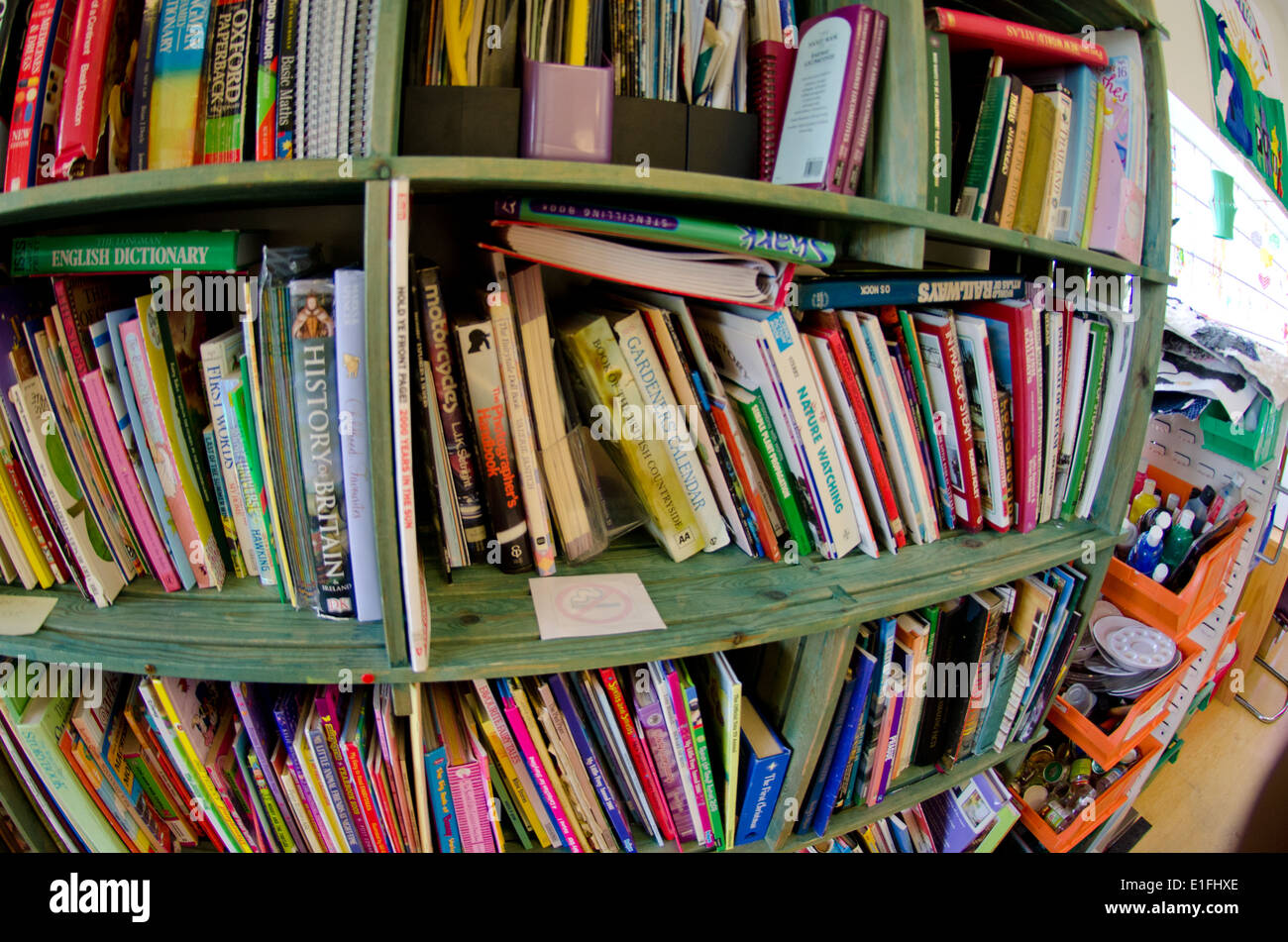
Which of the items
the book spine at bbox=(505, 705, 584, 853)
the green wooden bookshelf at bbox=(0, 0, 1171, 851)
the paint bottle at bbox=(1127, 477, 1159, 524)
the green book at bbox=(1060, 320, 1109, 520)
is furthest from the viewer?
the paint bottle at bbox=(1127, 477, 1159, 524)

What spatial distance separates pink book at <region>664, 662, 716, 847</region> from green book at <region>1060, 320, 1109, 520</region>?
32.5 inches

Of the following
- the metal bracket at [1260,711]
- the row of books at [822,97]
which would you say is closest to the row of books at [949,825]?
the row of books at [822,97]

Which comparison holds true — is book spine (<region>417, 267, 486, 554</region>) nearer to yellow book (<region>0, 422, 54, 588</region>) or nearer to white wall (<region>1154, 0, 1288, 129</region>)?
yellow book (<region>0, 422, 54, 588</region>)

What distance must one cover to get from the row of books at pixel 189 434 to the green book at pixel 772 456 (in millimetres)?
505

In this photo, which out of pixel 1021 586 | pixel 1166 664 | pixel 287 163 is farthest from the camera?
pixel 1166 664

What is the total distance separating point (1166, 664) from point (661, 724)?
4.10 ft

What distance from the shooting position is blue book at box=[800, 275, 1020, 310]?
33.1 inches

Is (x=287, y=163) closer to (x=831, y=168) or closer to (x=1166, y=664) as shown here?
(x=831, y=168)

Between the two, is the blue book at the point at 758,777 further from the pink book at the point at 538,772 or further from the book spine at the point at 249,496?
the book spine at the point at 249,496

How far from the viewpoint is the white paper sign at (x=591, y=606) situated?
75 cm

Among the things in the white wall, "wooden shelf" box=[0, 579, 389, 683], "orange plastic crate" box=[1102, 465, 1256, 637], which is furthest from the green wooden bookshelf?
the white wall

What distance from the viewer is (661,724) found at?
32.8 inches

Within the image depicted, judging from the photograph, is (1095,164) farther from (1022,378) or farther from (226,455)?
(226,455)
